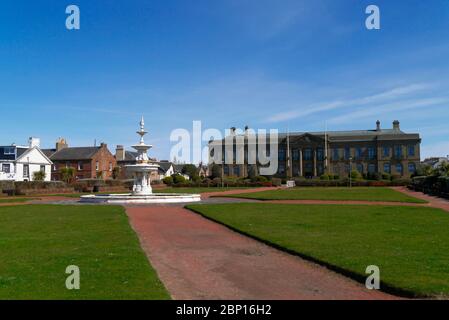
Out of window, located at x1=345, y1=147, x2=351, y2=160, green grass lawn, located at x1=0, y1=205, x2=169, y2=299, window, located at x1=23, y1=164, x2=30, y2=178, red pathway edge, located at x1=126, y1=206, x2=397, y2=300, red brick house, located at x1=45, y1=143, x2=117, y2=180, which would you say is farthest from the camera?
window, located at x1=345, y1=147, x2=351, y2=160

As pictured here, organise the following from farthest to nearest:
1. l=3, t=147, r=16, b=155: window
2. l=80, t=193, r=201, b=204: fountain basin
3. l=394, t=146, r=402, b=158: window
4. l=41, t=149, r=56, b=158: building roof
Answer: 1. l=394, t=146, r=402, b=158: window
2. l=41, t=149, r=56, b=158: building roof
3. l=3, t=147, r=16, b=155: window
4. l=80, t=193, r=201, b=204: fountain basin

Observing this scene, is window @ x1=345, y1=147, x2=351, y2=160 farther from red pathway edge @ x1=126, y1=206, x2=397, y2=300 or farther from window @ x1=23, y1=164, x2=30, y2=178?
red pathway edge @ x1=126, y1=206, x2=397, y2=300

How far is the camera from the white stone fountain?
32875mm

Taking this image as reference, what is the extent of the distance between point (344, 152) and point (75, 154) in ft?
187

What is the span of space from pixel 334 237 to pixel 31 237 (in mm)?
9851

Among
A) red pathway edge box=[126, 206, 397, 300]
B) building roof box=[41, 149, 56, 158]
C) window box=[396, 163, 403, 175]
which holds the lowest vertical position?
red pathway edge box=[126, 206, 397, 300]

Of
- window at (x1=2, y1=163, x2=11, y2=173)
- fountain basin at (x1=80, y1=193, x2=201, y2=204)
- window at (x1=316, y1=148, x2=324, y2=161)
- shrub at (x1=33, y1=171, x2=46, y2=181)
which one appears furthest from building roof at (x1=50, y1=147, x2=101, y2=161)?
window at (x1=316, y1=148, x2=324, y2=161)

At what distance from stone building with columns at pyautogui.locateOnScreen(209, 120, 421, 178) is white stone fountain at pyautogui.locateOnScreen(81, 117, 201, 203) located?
65.0 metres

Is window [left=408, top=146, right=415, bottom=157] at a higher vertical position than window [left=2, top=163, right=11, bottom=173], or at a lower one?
higher

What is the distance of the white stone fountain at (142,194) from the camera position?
32.9m

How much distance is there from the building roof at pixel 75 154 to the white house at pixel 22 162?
25.9ft

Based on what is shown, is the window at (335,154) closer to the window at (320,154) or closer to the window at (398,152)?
the window at (320,154)

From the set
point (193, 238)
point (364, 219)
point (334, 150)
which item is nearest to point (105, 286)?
point (193, 238)
